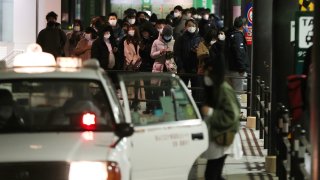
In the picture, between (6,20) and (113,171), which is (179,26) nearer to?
(6,20)

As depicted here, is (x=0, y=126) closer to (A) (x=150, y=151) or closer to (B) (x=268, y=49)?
(A) (x=150, y=151)

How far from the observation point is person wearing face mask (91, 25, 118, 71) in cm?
1816

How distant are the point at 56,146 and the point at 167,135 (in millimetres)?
1682

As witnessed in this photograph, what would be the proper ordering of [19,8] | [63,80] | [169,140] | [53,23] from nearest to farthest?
1. [63,80]
2. [169,140]
3. [53,23]
4. [19,8]

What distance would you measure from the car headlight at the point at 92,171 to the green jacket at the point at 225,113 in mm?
2337

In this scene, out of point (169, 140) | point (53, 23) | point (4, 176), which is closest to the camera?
point (4, 176)

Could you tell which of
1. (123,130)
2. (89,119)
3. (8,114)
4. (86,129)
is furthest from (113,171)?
(8,114)

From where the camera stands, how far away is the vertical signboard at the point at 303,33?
31.5ft

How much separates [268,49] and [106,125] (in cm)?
1010

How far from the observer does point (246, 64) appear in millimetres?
17547

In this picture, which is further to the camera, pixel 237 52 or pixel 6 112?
pixel 237 52

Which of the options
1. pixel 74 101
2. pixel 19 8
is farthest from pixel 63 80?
pixel 19 8

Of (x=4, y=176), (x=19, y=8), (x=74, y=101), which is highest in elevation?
(x=19, y=8)

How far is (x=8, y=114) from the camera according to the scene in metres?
7.95
